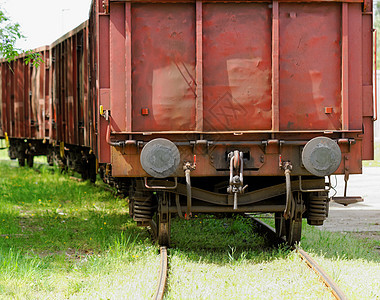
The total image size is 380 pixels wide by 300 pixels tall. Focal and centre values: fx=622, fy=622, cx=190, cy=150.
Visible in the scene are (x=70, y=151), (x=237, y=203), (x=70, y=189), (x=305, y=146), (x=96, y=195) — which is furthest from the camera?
(x=70, y=151)

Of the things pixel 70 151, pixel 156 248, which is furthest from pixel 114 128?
pixel 70 151

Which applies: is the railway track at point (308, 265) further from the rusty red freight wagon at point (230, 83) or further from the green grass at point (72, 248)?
the rusty red freight wagon at point (230, 83)

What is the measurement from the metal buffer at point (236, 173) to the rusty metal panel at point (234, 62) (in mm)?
390

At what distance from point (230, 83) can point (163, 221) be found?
183 cm

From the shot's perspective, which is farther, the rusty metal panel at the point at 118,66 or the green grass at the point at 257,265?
the rusty metal panel at the point at 118,66

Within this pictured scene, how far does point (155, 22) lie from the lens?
7.00 metres

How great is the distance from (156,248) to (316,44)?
10.1 feet

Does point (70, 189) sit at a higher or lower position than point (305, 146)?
lower

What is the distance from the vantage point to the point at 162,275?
6133 millimetres

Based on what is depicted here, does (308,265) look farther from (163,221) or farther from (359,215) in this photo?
(359,215)

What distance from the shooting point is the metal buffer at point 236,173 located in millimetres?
6777

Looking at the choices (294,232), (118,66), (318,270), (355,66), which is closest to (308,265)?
(318,270)

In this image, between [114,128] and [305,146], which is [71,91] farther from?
[305,146]

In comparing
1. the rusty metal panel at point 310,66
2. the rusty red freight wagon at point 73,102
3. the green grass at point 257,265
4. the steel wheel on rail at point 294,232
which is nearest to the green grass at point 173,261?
the green grass at point 257,265
